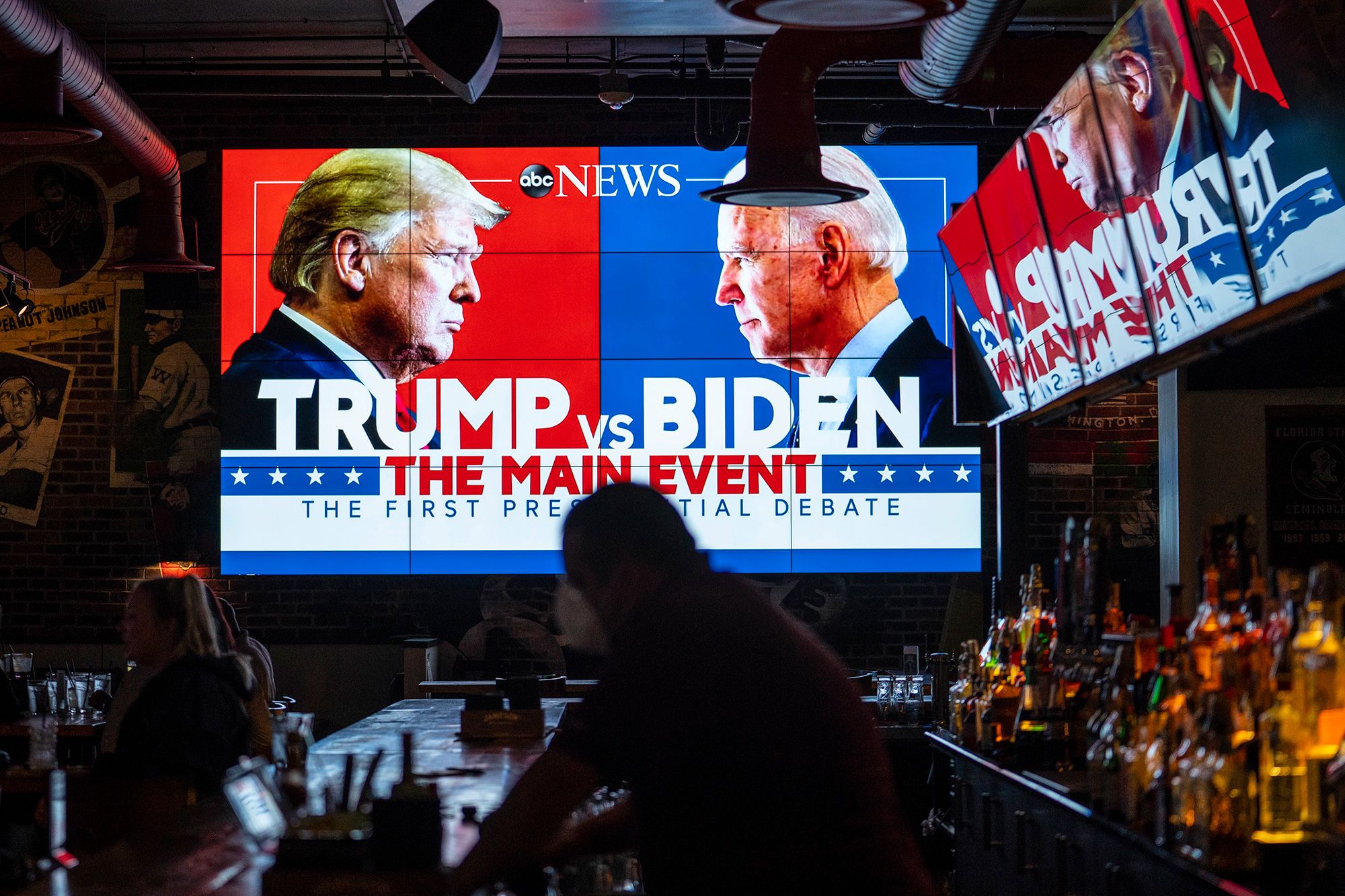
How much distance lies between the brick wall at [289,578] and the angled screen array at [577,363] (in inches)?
7.1

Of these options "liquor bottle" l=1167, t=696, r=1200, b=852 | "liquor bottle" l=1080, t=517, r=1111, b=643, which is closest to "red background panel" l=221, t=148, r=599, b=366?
"liquor bottle" l=1080, t=517, r=1111, b=643

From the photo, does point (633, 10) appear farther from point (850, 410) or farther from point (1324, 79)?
point (1324, 79)

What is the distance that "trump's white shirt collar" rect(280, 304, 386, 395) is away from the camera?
28.4 ft

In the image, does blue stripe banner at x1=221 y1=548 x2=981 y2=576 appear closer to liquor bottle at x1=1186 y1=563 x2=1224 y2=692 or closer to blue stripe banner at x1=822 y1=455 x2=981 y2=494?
blue stripe banner at x1=822 y1=455 x2=981 y2=494

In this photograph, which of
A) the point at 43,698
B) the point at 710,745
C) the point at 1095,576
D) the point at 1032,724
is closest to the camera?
the point at 710,745

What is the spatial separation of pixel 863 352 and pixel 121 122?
424cm

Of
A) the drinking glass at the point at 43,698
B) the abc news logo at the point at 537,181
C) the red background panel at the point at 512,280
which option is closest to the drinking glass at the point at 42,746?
the drinking glass at the point at 43,698

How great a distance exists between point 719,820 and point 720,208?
686cm

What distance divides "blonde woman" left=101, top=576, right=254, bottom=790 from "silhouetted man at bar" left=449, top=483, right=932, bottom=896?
2106 millimetres

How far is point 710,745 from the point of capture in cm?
214

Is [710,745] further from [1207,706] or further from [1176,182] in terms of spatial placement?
[1176,182]

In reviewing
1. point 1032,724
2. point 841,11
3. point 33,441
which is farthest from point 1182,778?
point 33,441

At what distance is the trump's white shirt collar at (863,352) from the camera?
861 centimetres

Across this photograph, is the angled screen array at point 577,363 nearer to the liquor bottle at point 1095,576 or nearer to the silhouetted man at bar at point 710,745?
the liquor bottle at point 1095,576
